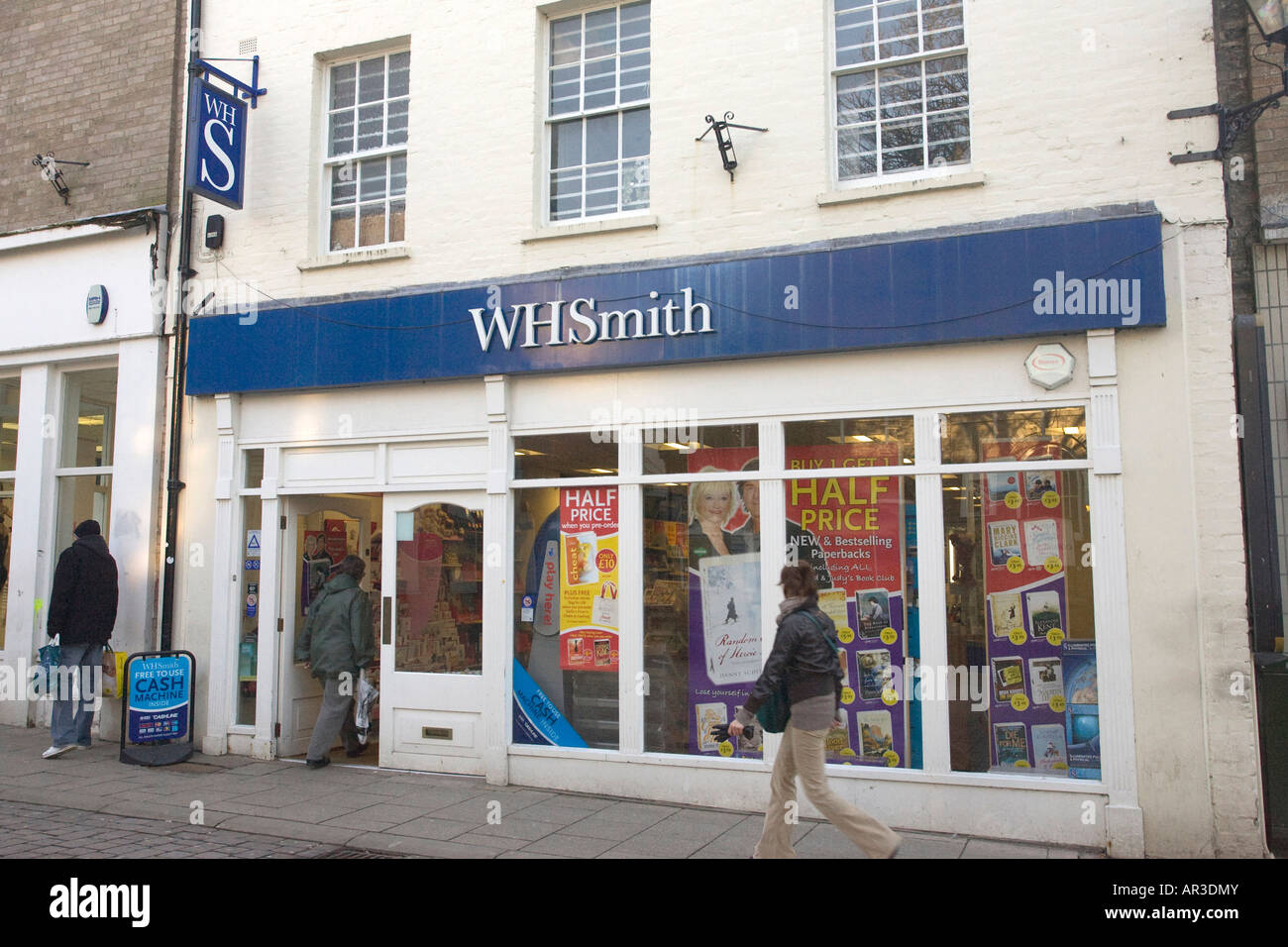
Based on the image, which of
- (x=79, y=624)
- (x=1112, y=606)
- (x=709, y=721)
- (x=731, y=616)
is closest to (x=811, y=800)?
(x=709, y=721)

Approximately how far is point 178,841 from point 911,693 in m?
5.13

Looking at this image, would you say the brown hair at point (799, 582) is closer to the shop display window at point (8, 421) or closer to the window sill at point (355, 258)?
the window sill at point (355, 258)

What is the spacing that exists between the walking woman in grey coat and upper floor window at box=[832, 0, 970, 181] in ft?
12.8

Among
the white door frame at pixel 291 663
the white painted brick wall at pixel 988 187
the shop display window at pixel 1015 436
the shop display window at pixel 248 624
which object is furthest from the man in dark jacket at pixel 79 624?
the shop display window at pixel 1015 436

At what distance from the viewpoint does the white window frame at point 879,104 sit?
7703 mm

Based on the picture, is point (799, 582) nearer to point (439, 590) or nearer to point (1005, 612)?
point (1005, 612)

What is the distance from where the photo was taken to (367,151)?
9766 mm

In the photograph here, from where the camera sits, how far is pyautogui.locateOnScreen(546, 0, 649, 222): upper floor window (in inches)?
346

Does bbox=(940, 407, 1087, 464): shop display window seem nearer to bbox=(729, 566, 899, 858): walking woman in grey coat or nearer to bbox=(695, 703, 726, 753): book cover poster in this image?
bbox=(729, 566, 899, 858): walking woman in grey coat

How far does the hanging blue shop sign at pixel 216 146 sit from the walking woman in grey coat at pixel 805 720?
688 centimetres

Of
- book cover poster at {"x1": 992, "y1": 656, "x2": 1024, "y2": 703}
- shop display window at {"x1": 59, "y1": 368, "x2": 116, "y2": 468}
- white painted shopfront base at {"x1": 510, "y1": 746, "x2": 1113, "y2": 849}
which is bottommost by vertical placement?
white painted shopfront base at {"x1": 510, "y1": 746, "x2": 1113, "y2": 849}

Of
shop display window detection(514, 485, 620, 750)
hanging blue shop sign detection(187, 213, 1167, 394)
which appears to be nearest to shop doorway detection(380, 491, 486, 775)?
shop display window detection(514, 485, 620, 750)

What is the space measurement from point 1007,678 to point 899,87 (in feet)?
14.9

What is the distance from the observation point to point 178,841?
678 centimetres
